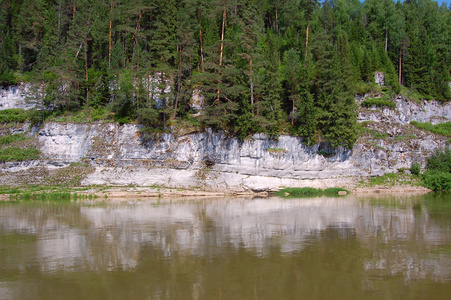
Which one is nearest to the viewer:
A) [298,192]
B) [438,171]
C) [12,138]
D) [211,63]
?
[298,192]

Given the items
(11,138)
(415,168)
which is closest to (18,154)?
(11,138)

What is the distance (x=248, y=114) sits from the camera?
4044cm

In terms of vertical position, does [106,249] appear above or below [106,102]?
below

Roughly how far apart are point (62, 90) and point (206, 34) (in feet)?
76.3

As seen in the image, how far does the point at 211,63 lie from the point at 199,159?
41.7 feet

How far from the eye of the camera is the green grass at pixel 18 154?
129 feet

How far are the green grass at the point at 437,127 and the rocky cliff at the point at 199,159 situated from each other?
860cm

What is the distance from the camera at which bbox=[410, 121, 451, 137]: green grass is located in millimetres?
48156

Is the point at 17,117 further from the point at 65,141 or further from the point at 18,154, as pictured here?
the point at 65,141

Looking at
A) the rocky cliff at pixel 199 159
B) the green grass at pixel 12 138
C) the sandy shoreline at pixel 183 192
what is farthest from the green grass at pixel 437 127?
the green grass at pixel 12 138

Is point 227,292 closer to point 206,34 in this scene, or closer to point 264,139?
point 264,139

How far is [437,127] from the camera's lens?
49750 mm

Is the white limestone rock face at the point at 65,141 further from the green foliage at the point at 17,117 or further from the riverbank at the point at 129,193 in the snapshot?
the riverbank at the point at 129,193

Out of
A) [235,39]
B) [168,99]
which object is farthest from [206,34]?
[168,99]
